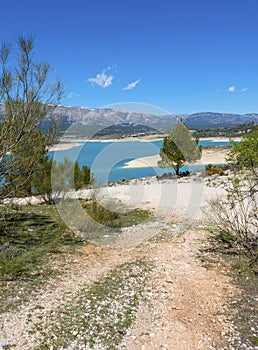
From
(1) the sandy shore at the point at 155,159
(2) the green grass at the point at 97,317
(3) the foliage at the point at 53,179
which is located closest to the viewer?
(2) the green grass at the point at 97,317

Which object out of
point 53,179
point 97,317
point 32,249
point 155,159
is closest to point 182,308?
point 97,317

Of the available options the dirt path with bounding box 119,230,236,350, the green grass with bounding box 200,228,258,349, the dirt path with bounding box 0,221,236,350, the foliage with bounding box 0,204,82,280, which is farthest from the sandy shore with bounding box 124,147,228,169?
the dirt path with bounding box 119,230,236,350

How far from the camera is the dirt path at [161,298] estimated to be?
406 centimetres

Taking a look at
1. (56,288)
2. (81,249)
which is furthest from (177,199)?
(56,288)

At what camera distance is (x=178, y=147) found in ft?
84.2

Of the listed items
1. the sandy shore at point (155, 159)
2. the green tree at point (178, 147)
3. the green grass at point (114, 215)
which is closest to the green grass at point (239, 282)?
the green grass at point (114, 215)

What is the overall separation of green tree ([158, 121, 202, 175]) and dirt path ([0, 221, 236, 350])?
1730 cm

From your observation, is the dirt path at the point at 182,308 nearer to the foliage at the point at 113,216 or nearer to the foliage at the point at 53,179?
the foliage at the point at 113,216

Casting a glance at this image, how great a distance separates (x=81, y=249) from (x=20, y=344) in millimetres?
4101

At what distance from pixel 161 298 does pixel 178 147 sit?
837 inches

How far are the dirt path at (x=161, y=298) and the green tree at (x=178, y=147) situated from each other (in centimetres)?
1730

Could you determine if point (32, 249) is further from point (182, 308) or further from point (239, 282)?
point (239, 282)

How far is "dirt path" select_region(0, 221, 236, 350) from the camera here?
4.06 metres

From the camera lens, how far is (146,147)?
54969mm
